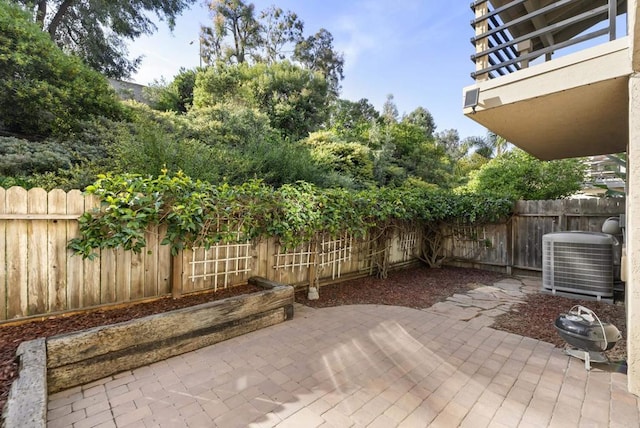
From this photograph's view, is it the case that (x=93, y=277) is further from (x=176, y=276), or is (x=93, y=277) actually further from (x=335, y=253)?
(x=335, y=253)

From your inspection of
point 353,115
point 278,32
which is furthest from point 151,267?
point 278,32

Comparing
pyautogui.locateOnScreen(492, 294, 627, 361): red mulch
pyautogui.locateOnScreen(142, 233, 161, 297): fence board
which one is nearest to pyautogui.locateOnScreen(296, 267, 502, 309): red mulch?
pyautogui.locateOnScreen(492, 294, 627, 361): red mulch

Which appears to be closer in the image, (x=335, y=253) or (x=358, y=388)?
(x=358, y=388)

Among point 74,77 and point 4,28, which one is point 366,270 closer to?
point 74,77

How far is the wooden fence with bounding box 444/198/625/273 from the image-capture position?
223 inches

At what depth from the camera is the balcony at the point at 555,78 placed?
2672 mm

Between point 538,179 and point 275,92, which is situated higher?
point 275,92

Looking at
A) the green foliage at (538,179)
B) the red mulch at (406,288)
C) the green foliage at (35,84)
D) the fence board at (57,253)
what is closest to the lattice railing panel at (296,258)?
the red mulch at (406,288)

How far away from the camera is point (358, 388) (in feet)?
7.42

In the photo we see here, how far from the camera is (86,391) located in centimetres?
214

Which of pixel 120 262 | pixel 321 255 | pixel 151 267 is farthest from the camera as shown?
pixel 321 255

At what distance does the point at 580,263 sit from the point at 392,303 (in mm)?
3203

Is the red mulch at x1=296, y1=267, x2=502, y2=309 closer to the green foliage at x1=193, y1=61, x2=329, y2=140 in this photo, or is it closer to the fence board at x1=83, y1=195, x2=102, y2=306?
the fence board at x1=83, y1=195, x2=102, y2=306

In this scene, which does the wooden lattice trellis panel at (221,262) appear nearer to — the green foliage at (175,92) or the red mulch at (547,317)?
the red mulch at (547,317)
